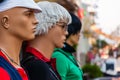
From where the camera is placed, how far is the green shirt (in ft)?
10.3

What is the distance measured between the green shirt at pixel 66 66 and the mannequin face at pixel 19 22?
941mm

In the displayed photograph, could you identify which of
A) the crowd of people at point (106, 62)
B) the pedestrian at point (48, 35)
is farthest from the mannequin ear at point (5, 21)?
the crowd of people at point (106, 62)

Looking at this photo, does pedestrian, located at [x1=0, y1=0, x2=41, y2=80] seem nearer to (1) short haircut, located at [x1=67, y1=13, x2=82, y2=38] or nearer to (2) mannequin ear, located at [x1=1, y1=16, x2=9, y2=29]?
(2) mannequin ear, located at [x1=1, y1=16, x2=9, y2=29]

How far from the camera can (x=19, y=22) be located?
214cm

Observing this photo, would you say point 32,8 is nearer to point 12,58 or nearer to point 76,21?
point 12,58

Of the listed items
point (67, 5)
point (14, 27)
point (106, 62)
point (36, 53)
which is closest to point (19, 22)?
point (14, 27)

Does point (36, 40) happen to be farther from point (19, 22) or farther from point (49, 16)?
point (19, 22)

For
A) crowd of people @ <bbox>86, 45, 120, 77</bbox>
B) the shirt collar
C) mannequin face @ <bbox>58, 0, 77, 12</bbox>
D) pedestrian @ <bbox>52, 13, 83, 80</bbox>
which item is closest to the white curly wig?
the shirt collar

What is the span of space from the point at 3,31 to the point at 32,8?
20cm

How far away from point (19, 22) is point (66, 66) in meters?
1.09

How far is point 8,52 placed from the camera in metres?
2.13

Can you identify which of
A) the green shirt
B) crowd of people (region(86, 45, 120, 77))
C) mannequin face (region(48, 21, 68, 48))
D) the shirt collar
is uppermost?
mannequin face (region(48, 21, 68, 48))

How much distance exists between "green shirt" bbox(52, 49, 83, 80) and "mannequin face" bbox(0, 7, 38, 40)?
94cm

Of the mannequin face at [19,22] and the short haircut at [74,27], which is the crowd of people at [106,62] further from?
the mannequin face at [19,22]
